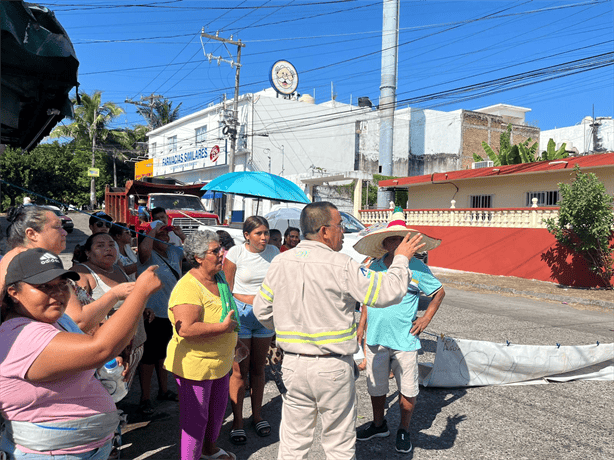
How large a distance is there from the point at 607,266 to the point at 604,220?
1380 millimetres

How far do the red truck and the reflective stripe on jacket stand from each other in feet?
42.8

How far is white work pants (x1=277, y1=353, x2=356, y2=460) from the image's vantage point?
2.71 m

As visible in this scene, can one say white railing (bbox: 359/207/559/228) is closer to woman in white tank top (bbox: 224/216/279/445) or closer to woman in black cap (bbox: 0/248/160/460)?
woman in white tank top (bbox: 224/216/279/445)

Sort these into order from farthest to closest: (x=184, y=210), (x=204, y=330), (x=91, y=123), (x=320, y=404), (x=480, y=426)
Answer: (x=91, y=123), (x=184, y=210), (x=480, y=426), (x=204, y=330), (x=320, y=404)

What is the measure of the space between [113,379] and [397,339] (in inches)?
81.5

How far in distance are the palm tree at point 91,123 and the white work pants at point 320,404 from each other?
147 feet

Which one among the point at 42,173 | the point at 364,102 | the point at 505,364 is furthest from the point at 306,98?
the point at 505,364

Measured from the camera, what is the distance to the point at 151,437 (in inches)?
155

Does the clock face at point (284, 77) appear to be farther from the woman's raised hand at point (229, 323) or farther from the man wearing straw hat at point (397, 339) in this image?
the woman's raised hand at point (229, 323)

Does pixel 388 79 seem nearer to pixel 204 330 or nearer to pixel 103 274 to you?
pixel 103 274

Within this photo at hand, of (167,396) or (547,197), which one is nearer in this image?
(167,396)

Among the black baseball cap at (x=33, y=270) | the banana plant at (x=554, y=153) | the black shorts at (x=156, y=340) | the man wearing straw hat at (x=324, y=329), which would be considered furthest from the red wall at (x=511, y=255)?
the black baseball cap at (x=33, y=270)

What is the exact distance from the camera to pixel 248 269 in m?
4.35

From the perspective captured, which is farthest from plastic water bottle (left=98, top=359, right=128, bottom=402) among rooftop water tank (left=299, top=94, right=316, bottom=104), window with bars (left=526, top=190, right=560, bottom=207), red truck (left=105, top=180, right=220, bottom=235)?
rooftop water tank (left=299, top=94, right=316, bottom=104)
